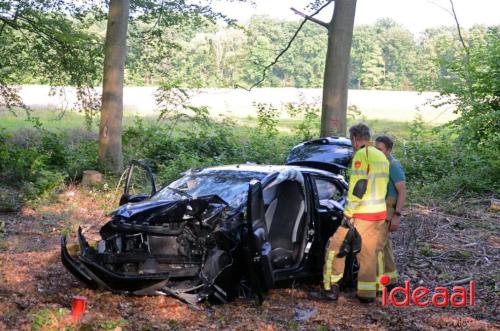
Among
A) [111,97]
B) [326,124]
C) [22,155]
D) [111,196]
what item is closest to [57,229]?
[111,196]

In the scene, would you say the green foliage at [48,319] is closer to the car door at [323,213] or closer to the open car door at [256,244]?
the open car door at [256,244]

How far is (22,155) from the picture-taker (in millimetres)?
13859

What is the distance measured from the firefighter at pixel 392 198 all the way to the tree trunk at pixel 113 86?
903 cm

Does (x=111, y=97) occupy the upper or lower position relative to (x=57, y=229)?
upper

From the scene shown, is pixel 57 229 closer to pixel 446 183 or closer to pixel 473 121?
pixel 446 183

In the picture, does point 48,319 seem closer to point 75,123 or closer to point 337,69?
point 337,69

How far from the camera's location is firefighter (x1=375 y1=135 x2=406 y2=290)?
7.09 m

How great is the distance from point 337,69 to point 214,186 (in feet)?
28.1

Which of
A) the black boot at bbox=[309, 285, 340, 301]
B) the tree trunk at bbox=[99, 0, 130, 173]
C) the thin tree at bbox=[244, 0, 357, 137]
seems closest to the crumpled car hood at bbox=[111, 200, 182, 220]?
the black boot at bbox=[309, 285, 340, 301]

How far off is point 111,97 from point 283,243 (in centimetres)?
906

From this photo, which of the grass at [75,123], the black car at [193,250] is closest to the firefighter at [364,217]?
the black car at [193,250]

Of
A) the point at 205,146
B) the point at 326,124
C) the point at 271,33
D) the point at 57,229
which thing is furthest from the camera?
the point at 271,33

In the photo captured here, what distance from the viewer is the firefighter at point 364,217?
6586 mm

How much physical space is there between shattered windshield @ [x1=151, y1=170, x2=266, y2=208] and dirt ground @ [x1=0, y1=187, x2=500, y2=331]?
115 centimetres
